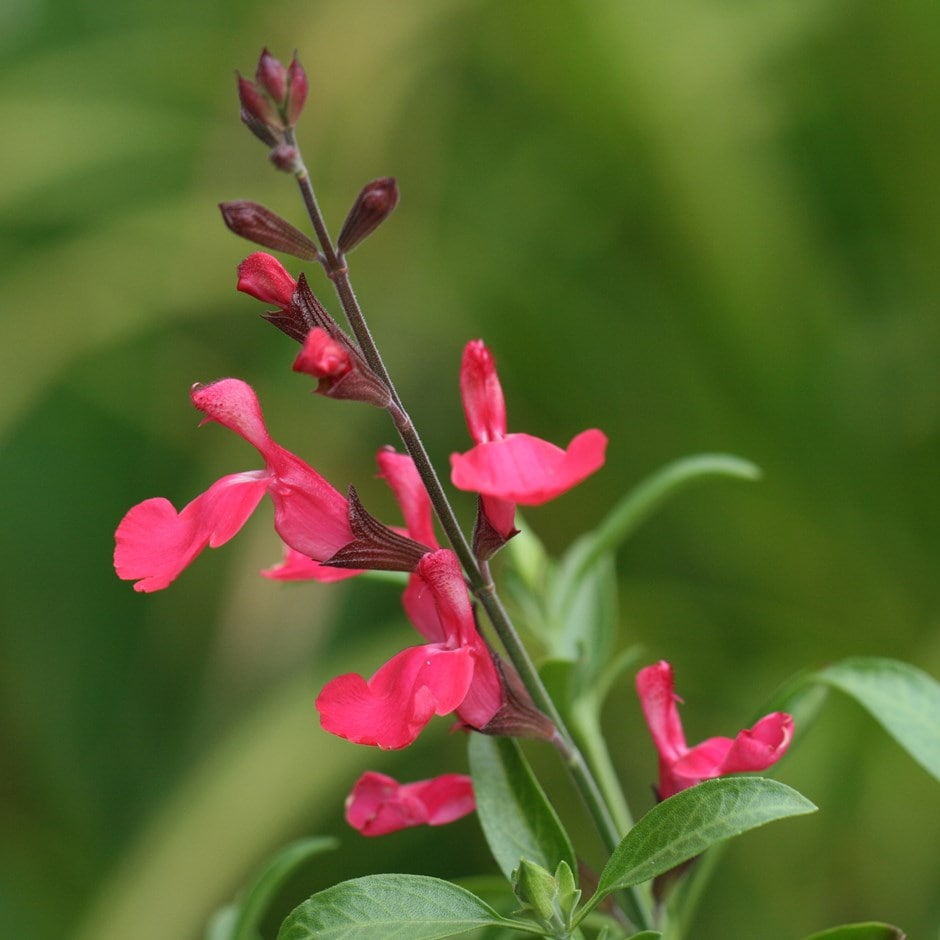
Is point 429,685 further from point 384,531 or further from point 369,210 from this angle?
point 369,210

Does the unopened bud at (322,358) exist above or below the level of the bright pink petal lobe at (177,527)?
above

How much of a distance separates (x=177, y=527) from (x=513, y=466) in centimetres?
15

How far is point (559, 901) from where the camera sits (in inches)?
16.4

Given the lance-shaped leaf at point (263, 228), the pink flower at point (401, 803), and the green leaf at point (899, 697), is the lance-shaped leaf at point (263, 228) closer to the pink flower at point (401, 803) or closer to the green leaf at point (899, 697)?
the pink flower at point (401, 803)

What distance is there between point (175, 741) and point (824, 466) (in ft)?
2.90

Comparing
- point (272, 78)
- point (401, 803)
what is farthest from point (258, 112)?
point (401, 803)

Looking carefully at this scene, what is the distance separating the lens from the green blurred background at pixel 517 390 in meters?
1.27

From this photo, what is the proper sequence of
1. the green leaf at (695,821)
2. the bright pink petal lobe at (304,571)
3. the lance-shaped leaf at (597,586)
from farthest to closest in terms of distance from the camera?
the lance-shaped leaf at (597,586)
the bright pink petal lobe at (304,571)
the green leaf at (695,821)

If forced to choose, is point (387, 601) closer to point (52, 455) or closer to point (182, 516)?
point (52, 455)

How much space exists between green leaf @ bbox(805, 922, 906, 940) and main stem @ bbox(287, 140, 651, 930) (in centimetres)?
7

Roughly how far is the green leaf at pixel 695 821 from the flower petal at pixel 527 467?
0.11 metres

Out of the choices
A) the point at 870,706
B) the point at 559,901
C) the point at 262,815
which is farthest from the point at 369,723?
the point at 262,815

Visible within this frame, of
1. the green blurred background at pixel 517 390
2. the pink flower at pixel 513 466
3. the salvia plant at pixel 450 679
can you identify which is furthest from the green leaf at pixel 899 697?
the green blurred background at pixel 517 390

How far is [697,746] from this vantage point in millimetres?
460
